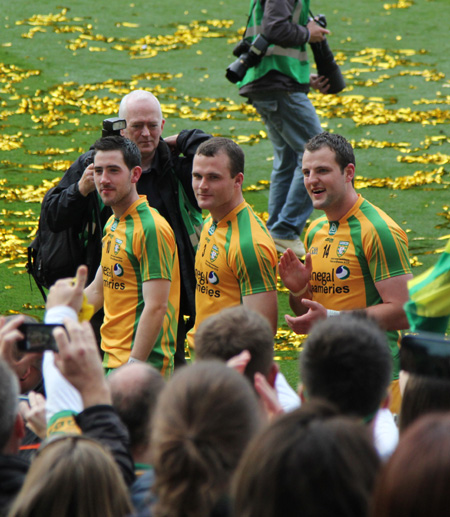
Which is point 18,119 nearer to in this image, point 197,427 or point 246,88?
point 246,88

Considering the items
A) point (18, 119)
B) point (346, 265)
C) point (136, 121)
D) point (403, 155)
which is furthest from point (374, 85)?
point (346, 265)

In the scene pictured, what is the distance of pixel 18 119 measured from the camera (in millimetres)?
11344

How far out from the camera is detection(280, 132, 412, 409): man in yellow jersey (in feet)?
14.0

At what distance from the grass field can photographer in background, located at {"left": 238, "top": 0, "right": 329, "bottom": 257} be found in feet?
2.79

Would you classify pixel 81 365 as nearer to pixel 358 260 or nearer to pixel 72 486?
pixel 72 486

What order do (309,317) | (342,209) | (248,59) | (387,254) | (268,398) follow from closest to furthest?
(268,398) → (309,317) → (387,254) → (342,209) → (248,59)

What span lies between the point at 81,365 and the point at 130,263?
2.19 metres

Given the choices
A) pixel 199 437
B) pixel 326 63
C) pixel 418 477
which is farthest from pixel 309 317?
pixel 326 63

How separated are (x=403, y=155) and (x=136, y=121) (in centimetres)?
546

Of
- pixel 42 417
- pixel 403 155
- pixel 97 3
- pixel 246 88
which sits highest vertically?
pixel 97 3

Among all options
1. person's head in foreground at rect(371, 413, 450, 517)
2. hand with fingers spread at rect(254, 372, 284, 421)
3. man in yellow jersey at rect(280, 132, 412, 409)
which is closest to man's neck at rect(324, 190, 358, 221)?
man in yellow jersey at rect(280, 132, 412, 409)

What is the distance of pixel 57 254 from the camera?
17.1ft

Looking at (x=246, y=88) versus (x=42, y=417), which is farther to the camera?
(x=246, y=88)

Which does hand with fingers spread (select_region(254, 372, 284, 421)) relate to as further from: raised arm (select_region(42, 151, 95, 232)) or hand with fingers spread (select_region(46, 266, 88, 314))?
raised arm (select_region(42, 151, 95, 232))
